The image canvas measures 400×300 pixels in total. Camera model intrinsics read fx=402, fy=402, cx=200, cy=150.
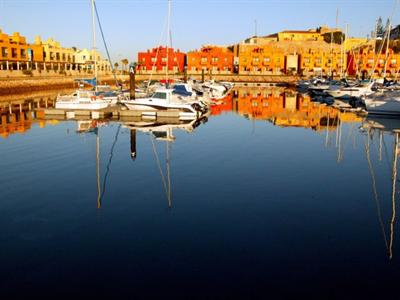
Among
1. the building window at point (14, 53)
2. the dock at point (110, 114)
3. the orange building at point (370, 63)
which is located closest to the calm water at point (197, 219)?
the dock at point (110, 114)

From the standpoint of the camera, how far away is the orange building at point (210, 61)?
105438mm

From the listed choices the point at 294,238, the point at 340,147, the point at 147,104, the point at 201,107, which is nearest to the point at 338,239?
the point at 294,238

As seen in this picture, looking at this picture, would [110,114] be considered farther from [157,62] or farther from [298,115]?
[157,62]

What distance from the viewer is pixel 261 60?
351ft

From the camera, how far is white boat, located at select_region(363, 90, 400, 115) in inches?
1261

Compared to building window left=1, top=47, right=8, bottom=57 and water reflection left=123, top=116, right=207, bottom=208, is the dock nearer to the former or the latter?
water reflection left=123, top=116, right=207, bottom=208

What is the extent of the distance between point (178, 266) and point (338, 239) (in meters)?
4.02

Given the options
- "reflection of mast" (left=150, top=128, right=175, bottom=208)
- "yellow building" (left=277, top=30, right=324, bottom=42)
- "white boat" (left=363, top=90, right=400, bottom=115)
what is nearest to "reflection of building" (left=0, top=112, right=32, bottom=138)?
"reflection of mast" (left=150, top=128, right=175, bottom=208)

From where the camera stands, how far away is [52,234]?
9789 millimetres

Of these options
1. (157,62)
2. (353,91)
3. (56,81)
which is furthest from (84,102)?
(157,62)

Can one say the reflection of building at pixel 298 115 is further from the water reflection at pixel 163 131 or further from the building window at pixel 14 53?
the building window at pixel 14 53

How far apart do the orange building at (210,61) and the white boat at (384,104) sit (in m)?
73.4

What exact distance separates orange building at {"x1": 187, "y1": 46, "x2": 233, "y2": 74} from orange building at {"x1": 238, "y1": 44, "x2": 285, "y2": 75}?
3.50m

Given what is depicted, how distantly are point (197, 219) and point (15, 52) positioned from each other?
83.8 metres
